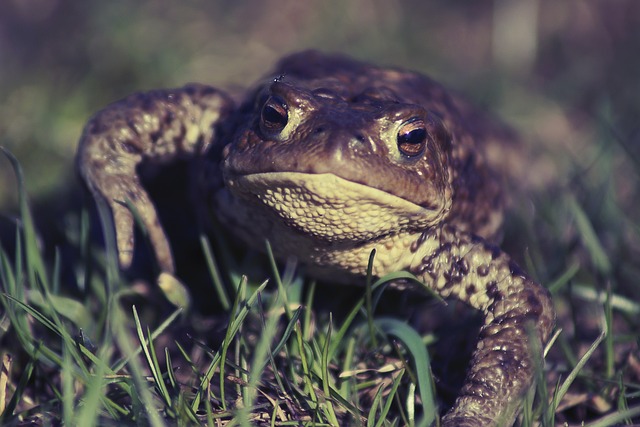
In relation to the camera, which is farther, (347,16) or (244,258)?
(347,16)

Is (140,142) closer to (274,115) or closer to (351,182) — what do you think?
(274,115)

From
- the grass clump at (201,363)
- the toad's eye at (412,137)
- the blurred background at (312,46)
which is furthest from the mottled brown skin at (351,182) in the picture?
the blurred background at (312,46)

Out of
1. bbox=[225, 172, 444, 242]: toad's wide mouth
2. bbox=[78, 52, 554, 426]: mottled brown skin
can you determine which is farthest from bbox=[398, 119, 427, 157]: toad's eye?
bbox=[225, 172, 444, 242]: toad's wide mouth

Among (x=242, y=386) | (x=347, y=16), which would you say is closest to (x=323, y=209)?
(x=242, y=386)

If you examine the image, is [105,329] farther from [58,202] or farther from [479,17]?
[479,17]

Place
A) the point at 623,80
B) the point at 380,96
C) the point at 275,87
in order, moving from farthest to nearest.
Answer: the point at 623,80
the point at 380,96
the point at 275,87

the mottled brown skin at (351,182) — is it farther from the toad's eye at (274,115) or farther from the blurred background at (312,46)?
the blurred background at (312,46)

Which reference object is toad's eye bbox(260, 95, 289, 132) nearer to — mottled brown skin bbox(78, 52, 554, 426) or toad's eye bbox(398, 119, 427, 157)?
mottled brown skin bbox(78, 52, 554, 426)

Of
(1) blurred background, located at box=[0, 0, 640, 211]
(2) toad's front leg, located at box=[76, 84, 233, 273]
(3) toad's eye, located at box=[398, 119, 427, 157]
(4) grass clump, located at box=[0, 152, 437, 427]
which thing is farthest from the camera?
(1) blurred background, located at box=[0, 0, 640, 211]
